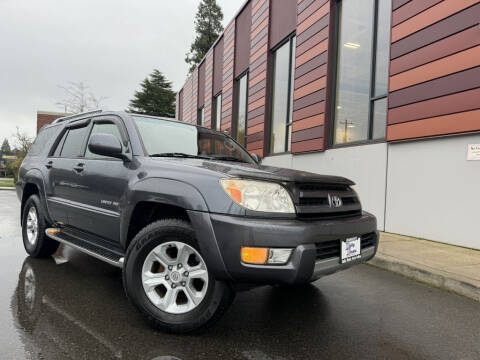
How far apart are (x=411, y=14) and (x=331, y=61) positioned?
2.31 metres

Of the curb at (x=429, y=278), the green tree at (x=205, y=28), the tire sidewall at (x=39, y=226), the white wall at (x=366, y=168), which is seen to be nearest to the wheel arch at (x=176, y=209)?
the tire sidewall at (x=39, y=226)

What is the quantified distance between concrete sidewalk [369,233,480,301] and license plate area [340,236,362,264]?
1.59 meters

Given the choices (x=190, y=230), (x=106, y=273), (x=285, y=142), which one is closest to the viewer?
(x=190, y=230)

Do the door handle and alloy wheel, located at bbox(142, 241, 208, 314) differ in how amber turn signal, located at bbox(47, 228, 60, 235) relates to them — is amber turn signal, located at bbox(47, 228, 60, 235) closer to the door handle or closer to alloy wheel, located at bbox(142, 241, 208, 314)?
the door handle

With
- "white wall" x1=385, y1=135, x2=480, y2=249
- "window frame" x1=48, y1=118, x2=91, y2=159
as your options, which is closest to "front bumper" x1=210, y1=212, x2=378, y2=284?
"window frame" x1=48, y1=118, x2=91, y2=159

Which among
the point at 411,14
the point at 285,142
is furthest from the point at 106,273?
the point at 285,142

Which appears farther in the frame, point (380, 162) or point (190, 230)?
point (380, 162)

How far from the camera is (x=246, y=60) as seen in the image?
1374 cm

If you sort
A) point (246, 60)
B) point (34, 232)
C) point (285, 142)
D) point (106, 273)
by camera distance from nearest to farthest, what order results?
1. point (106, 273)
2. point (34, 232)
3. point (285, 142)
4. point (246, 60)

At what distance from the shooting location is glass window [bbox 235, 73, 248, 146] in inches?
542

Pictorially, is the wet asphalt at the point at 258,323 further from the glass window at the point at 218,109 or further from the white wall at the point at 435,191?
the glass window at the point at 218,109

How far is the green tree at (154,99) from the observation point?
4851cm

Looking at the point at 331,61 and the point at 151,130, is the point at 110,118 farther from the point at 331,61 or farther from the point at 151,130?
the point at 331,61

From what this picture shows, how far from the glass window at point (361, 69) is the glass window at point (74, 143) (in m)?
5.31
